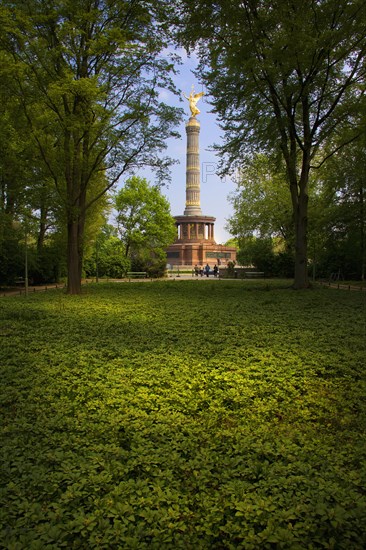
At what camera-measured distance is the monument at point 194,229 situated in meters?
61.0

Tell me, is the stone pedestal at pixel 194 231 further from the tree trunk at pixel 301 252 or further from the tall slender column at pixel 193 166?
the tree trunk at pixel 301 252

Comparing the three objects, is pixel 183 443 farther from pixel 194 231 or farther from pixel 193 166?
pixel 193 166

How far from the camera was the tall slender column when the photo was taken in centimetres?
6888

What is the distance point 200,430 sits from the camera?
144 inches

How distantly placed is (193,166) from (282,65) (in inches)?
2153

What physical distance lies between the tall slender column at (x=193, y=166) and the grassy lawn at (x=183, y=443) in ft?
206

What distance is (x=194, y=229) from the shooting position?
66062 mm

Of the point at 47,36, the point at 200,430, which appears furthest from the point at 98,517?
the point at 47,36

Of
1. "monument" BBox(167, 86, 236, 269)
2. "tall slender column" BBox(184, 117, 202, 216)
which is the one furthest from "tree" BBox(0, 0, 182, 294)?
"tall slender column" BBox(184, 117, 202, 216)

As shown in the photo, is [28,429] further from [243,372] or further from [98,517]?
[243,372]

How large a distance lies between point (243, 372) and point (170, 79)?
1485 cm

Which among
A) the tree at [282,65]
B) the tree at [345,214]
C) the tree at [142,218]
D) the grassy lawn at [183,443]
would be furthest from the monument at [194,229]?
the grassy lawn at [183,443]

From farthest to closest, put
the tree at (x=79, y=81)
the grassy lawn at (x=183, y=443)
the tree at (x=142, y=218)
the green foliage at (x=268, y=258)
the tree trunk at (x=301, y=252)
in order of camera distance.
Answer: the tree at (x=142, y=218), the green foliage at (x=268, y=258), the tree trunk at (x=301, y=252), the tree at (x=79, y=81), the grassy lawn at (x=183, y=443)

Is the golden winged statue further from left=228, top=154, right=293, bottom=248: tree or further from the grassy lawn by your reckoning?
the grassy lawn
